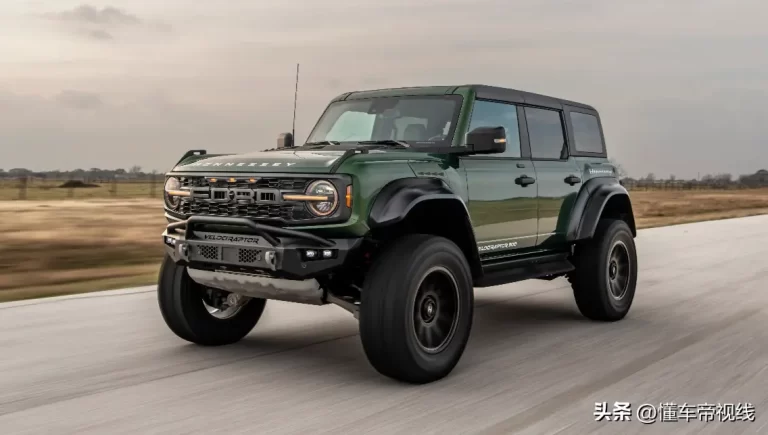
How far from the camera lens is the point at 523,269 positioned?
7.38 metres

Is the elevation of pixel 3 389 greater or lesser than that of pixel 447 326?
lesser

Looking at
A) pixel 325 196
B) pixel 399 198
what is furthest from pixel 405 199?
pixel 325 196

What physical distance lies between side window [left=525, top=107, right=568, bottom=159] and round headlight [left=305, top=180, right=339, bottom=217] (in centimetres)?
270

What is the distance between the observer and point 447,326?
5953mm

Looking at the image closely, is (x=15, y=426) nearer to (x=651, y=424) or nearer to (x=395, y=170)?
(x=395, y=170)

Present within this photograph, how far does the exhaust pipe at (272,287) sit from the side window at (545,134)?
282 centimetres

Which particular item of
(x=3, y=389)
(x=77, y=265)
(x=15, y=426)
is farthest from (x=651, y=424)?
(x=77, y=265)

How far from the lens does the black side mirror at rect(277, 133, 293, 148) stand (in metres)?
7.82

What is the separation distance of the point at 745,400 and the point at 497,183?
2.52 metres

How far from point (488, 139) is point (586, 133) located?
2.88 metres

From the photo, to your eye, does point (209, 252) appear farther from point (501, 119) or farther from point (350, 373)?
point (501, 119)

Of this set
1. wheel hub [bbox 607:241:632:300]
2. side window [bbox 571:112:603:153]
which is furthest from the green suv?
side window [bbox 571:112:603:153]

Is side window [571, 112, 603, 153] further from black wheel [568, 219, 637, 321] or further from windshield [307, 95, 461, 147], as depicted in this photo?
windshield [307, 95, 461, 147]

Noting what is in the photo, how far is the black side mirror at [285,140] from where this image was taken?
7816 millimetres
